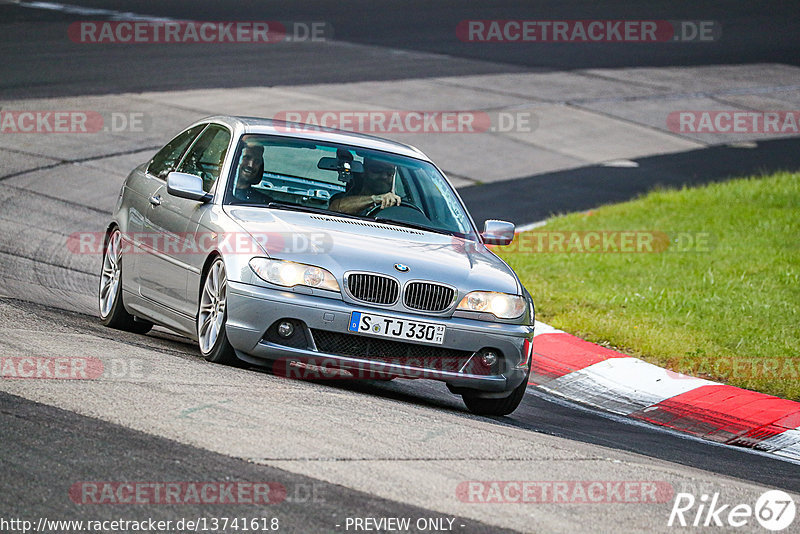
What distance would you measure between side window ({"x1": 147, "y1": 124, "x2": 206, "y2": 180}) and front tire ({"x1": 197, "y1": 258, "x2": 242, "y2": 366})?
1574mm

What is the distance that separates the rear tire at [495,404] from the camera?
7531 millimetres

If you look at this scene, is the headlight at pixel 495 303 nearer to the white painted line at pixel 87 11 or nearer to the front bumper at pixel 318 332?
the front bumper at pixel 318 332

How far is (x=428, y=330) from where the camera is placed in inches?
274

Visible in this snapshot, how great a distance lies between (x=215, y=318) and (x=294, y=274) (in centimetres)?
66

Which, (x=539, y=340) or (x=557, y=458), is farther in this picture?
(x=539, y=340)

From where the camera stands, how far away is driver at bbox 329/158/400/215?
26.2ft

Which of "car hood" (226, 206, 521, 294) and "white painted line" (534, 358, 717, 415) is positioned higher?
"car hood" (226, 206, 521, 294)

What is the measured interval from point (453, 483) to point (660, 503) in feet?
3.01

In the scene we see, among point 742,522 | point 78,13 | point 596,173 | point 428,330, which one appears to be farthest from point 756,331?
point 78,13

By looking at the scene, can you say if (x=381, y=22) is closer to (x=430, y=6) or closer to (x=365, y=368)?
(x=430, y=6)

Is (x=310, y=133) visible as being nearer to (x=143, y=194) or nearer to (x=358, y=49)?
(x=143, y=194)

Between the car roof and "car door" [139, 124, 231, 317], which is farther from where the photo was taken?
the car roof

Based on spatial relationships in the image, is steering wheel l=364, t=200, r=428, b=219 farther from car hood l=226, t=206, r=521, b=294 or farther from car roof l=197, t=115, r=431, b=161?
car roof l=197, t=115, r=431, b=161

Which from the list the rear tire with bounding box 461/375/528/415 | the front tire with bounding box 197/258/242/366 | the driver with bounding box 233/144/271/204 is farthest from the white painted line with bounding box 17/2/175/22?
the rear tire with bounding box 461/375/528/415
